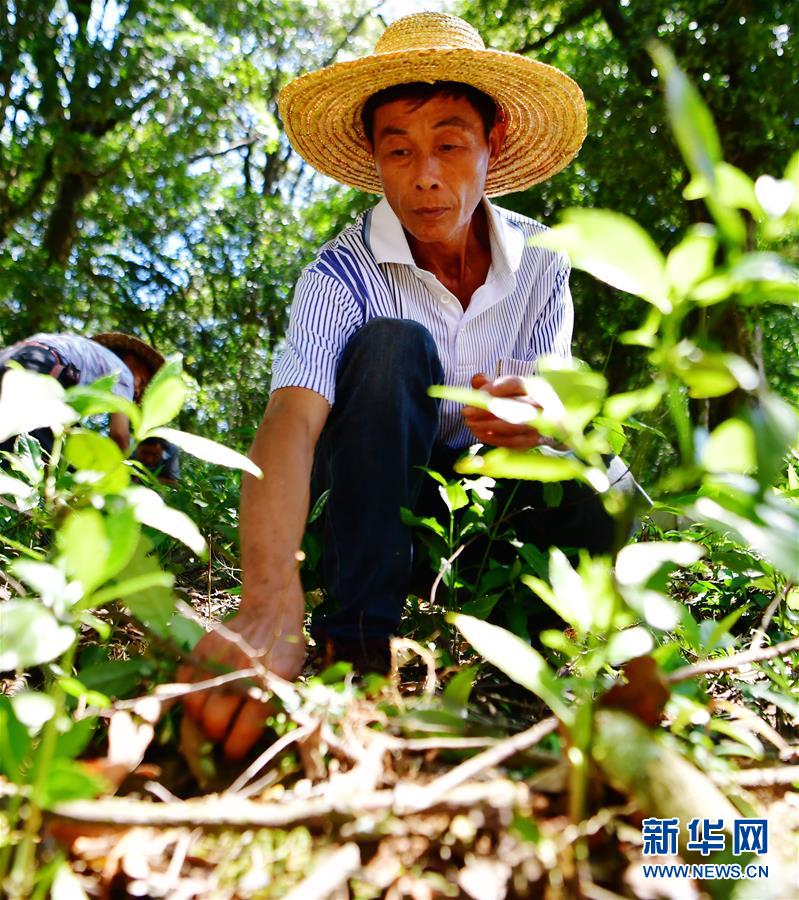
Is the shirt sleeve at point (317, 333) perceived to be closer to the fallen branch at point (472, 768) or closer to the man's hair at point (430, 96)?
the man's hair at point (430, 96)

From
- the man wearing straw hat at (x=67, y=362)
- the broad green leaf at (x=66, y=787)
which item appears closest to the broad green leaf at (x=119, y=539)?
the broad green leaf at (x=66, y=787)

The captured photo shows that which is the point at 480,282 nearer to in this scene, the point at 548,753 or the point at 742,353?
the point at 548,753

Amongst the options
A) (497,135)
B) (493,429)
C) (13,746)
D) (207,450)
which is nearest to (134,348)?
(497,135)

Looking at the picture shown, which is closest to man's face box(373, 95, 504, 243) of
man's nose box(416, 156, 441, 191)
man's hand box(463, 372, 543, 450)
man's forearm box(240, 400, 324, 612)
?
man's nose box(416, 156, 441, 191)

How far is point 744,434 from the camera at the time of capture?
0.50 m

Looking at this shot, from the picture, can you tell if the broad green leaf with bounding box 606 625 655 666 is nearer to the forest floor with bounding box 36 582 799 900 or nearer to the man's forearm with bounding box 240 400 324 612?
the forest floor with bounding box 36 582 799 900

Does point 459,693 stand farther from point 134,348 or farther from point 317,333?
point 134,348

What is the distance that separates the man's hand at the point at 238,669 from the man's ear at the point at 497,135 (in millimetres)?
1236

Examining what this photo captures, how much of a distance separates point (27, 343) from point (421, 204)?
2331 millimetres

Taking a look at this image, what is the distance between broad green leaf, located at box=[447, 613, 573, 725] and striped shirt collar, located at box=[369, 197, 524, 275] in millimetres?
1093

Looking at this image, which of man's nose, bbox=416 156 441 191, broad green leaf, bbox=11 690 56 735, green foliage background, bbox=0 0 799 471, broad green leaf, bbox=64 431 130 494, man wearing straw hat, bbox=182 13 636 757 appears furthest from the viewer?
green foliage background, bbox=0 0 799 471

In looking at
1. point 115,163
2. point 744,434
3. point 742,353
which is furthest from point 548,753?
point 115,163

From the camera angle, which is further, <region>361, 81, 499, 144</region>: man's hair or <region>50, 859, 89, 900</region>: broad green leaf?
<region>361, 81, 499, 144</region>: man's hair

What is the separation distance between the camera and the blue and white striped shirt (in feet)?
4.77
